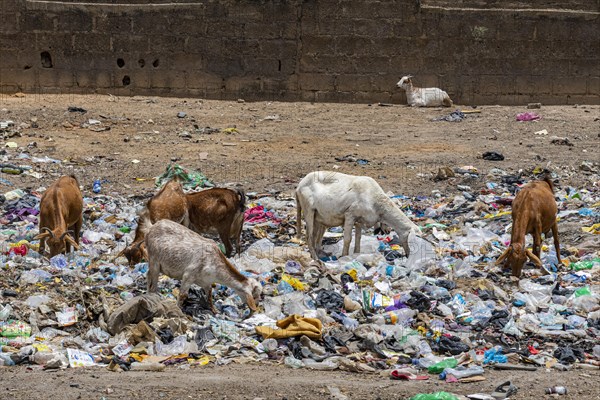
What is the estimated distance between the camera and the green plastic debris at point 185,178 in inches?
645

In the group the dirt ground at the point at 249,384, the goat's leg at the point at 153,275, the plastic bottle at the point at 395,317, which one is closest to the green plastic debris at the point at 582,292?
the plastic bottle at the point at 395,317

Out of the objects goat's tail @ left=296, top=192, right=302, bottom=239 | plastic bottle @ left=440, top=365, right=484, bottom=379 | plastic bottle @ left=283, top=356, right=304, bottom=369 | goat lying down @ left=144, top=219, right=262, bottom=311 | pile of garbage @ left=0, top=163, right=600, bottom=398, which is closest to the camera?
plastic bottle @ left=440, top=365, right=484, bottom=379

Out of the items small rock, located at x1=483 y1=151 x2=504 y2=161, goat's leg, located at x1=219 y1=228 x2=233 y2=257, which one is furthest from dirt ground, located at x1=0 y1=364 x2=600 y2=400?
small rock, located at x1=483 y1=151 x2=504 y2=161

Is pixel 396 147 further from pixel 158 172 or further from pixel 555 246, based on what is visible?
pixel 555 246

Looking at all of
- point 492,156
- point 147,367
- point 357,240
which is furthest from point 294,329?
point 492,156

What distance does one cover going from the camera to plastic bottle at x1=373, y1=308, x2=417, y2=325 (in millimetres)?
9766

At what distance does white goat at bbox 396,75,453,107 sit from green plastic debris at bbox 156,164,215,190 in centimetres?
630

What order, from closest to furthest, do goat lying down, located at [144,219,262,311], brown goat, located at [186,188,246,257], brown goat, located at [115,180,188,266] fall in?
goat lying down, located at [144,219,262,311] < brown goat, located at [115,180,188,266] < brown goat, located at [186,188,246,257]

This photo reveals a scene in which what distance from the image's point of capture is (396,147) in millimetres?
19016

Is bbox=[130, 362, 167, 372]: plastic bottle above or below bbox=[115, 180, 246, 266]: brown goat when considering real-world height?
below

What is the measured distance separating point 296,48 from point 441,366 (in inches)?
536

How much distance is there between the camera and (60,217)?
1196 centimetres

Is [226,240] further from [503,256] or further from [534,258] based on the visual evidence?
[534,258]

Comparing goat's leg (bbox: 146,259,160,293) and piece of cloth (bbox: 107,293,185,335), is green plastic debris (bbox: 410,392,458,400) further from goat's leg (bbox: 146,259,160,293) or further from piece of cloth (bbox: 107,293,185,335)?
goat's leg (bbox: 146,259,160,293)
